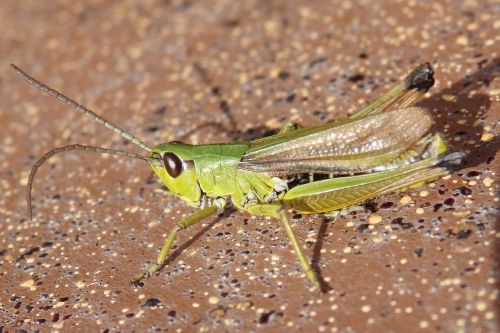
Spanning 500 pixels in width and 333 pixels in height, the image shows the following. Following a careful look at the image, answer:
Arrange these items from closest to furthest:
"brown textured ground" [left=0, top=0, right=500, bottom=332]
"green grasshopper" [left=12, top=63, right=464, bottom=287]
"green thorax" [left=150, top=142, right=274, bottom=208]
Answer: "brown textured ground" [left=0, top=0, right=500, bottom=332]
"green grasshopper" [left=12, top=63, right=464, bottom=287]
"green thorax" [left=150, top=142, right=274, bottom=208]

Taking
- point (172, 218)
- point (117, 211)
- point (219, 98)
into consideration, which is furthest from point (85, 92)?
point (172, 218)

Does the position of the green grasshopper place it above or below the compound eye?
below

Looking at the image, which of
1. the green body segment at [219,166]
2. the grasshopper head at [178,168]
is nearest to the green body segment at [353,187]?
the green body segment at [219,166]

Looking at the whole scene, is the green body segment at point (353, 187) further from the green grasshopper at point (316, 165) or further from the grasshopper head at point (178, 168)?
the grasshopper head at point (178, 168)

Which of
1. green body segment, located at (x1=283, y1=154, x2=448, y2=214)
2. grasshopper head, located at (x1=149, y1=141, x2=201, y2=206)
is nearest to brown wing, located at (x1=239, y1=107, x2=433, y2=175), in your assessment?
green body segment, located at (x1=283, y1=154, x2=448, y2=214)

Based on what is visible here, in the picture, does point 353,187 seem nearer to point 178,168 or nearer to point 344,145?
point 344,145

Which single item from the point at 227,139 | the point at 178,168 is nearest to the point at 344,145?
the point at 178,168

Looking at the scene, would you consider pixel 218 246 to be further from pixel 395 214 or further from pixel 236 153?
pixel 395 214

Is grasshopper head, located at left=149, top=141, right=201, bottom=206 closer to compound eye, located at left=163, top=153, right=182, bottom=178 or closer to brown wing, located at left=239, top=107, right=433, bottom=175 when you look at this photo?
compound eye, located at left=163, top=153, right=182, bottom=178

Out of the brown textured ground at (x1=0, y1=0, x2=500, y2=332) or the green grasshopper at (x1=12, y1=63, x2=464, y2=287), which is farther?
the green grasshopper at (x1=12, y1=63, x2=464, y2=287)
